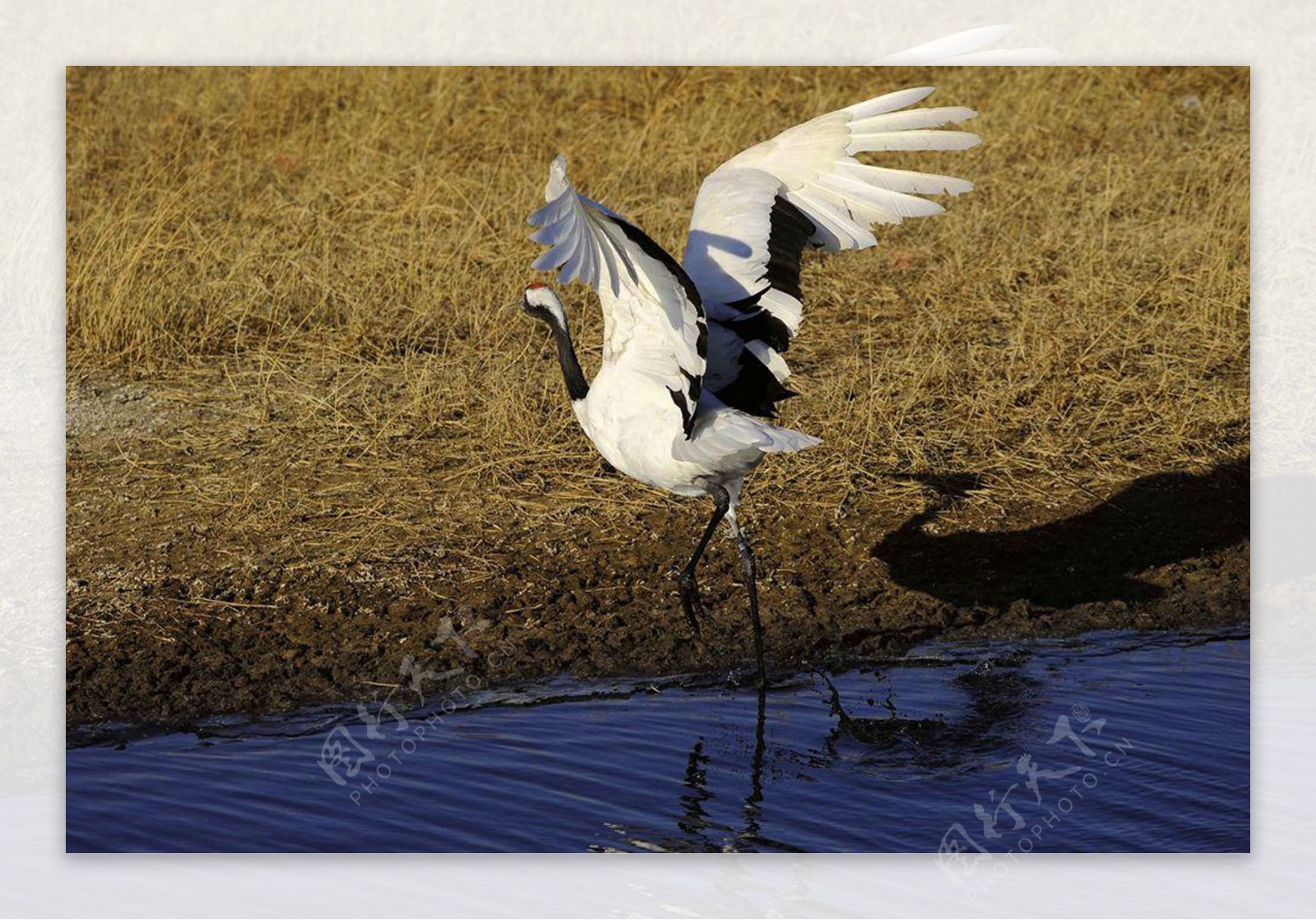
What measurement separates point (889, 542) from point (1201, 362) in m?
1.04

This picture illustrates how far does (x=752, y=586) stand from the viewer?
4031 mm

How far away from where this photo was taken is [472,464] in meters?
4.68

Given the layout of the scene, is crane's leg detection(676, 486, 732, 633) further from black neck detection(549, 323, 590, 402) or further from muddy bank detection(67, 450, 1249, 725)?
black neck detection(549, 323, 590, 402)

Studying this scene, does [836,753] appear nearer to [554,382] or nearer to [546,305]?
[546,305]

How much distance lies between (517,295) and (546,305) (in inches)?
49.0

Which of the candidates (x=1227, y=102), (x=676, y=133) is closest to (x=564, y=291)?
(x=676, y=133)

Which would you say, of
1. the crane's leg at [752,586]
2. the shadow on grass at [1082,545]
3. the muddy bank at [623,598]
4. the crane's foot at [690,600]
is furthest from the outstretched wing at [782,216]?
the shadow on grass at [1082,545]

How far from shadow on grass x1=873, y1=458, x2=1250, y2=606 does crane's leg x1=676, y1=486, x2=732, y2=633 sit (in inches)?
18.1

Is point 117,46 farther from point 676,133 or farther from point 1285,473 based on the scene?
point 1285,473

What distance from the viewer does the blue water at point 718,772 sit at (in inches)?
138

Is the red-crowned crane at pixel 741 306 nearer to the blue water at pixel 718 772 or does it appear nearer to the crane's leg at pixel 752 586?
the crane's leg at pixel 752 586

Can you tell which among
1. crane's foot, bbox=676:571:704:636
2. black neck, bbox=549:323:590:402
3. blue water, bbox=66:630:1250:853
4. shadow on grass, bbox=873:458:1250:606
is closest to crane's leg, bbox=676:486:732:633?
crane's foot, bbox=676:571:704:636

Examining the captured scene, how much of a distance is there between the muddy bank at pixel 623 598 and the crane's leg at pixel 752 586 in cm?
9

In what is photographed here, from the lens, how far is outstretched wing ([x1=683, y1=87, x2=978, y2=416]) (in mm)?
3793
